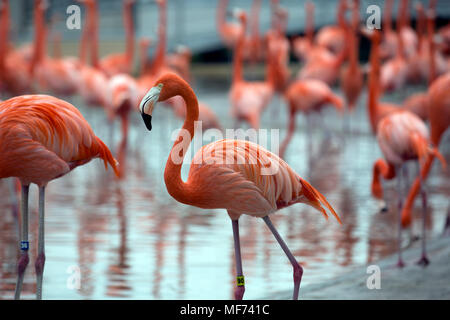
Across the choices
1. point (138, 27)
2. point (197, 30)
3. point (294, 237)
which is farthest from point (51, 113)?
point (197, 30)

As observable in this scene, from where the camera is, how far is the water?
4.53m

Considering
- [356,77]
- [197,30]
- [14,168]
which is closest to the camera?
[14,168]

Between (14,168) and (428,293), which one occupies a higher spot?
(14,168)

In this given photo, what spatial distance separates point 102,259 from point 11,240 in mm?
776

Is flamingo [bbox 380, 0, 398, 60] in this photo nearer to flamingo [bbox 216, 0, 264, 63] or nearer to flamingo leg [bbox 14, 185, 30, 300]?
flamingo [bbox 216, 0, 264, 63]

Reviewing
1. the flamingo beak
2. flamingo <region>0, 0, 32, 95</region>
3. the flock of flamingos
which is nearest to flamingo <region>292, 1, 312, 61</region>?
the flock of flamingos

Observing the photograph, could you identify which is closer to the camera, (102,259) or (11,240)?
(102,259)

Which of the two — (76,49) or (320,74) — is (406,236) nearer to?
(320,74)

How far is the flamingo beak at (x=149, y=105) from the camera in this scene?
3.07m

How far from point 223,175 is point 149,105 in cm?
47

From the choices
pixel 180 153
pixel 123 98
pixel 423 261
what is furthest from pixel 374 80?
pixel 180 153

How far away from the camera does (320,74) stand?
12375 millimetres

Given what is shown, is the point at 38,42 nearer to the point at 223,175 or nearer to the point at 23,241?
the point at 23,241

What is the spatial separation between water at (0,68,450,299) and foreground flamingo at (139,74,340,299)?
1.02 meters
